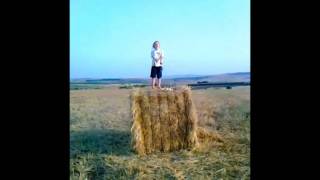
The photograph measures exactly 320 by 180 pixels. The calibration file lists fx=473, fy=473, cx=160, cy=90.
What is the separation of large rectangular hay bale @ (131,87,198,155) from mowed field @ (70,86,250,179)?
0.62 ft

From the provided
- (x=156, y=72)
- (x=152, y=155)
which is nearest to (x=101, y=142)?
(x=152, y=155)

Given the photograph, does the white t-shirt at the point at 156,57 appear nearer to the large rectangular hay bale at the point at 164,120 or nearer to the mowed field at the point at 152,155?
the mowed field at the point at 152,155

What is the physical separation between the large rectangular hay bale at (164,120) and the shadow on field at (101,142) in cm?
38

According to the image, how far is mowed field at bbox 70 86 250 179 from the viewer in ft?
16.5

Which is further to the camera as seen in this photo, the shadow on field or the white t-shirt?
the white t-shirt

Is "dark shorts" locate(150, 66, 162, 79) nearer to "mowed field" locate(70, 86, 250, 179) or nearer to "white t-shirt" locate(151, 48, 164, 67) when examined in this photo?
"white t-shirt" locate(151, 48, 164, 67)

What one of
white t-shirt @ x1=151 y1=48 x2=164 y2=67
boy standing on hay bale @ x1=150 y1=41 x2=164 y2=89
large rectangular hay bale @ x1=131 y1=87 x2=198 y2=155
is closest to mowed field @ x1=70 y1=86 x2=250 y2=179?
large rectangular hay bale @ x1=131 y1=87 x2=198 y2=155

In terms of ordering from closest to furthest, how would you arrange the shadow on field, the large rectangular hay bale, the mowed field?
1. the mowed field
2. the shadow on field
3. the large rectangular hay bale

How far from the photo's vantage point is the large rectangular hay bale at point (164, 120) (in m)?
6.26

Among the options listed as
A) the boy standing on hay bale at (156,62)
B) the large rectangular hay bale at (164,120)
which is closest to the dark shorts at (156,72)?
the boy standing on hay bale at (156,62)

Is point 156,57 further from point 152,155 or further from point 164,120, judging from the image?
point 152,155
